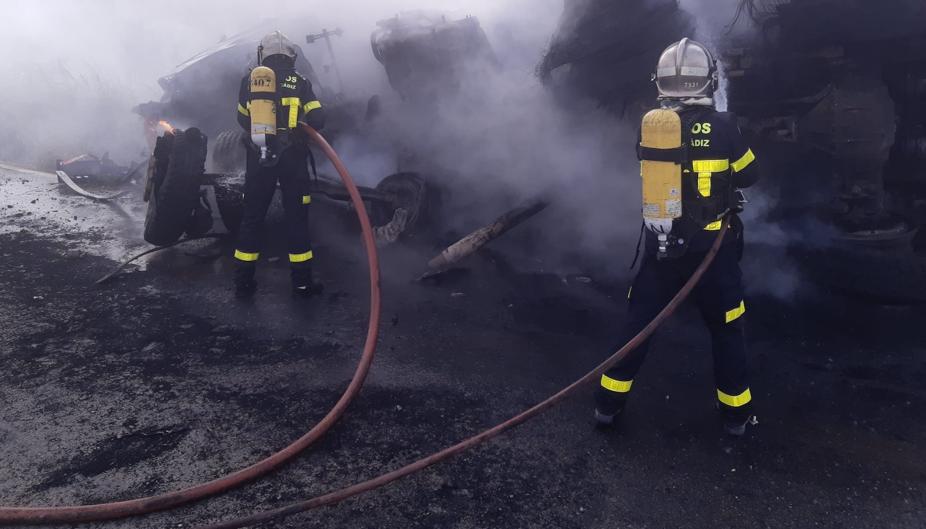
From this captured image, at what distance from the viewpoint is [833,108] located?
5.27 meters

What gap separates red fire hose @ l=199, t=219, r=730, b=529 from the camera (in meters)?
2.56

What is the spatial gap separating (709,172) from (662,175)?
255mm

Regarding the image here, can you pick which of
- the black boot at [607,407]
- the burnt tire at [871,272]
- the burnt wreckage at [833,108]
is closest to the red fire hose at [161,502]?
the black boot at [607,407]

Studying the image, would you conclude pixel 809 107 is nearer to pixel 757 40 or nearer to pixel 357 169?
pixel 757 40

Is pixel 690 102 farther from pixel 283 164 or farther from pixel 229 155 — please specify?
pixel 229 155

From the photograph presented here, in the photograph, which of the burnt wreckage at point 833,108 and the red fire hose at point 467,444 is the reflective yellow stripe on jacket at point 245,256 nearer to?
the red fire hose at point 467,444

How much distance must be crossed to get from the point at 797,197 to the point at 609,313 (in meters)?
2.38

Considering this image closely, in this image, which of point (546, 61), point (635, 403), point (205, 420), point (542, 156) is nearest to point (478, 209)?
point (542, 156)

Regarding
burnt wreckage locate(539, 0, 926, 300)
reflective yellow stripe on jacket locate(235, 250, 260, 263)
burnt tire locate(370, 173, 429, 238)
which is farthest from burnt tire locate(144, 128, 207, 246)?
burnt wreckage locate(539, 0, 926, 300)

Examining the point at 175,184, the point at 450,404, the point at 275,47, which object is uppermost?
the point at 275,47

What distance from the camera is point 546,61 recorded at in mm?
6250

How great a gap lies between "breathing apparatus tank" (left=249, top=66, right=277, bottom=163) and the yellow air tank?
3060 mm

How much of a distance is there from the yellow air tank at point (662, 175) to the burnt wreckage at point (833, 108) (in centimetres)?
295

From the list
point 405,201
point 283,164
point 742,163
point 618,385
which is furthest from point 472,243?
point 742,163
